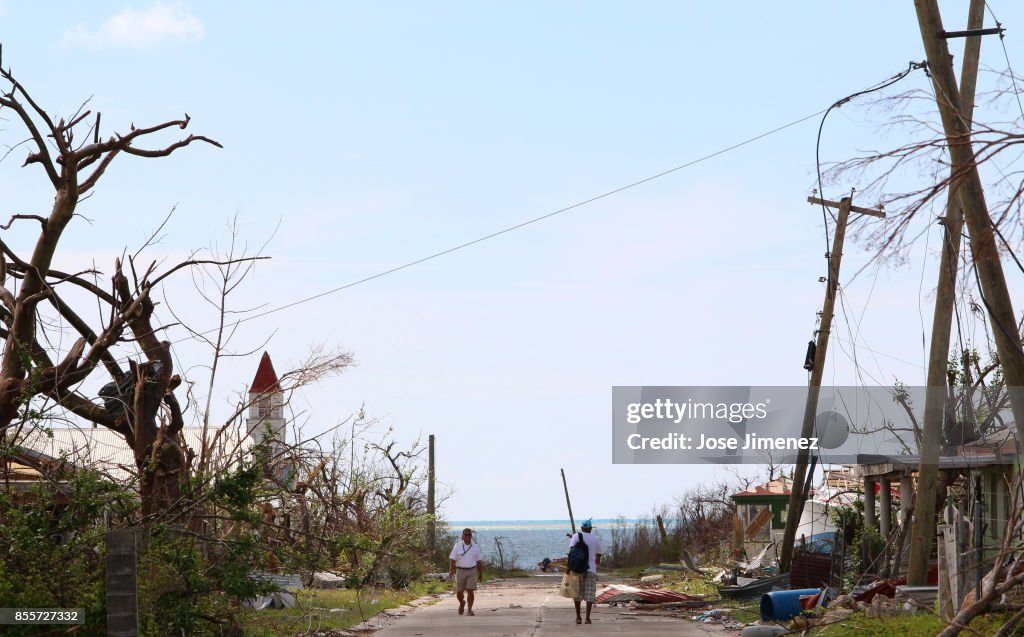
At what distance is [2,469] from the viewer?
12039mm

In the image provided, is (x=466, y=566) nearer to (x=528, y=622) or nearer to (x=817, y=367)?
(x=528, y=622)

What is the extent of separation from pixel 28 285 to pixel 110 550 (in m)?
4.66

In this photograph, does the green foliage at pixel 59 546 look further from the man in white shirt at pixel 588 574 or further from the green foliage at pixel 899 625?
the man in white shirt at pixel 588 574

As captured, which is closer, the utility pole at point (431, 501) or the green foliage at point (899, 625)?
the green foliage at point (899, 625)

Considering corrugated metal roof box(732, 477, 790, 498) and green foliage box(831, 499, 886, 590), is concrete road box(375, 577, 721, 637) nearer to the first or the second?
green foliage box(831, 499, 886, 590)

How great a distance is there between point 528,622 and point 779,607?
4.36m

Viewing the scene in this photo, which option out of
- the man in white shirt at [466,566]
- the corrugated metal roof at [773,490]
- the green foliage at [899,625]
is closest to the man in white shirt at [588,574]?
the man in white shirt at [466,566]

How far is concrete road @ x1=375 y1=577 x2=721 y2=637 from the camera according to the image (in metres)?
18.0

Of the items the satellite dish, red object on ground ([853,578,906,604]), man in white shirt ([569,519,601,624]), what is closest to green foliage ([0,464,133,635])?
man in white shirt ([569,519,601,624])

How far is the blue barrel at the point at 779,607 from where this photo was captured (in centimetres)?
1778

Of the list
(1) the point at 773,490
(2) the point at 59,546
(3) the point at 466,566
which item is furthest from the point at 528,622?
(1) the point at 773,490

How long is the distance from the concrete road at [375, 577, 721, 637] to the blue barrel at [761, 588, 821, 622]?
0.86 metres

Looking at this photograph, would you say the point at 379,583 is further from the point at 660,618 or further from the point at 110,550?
the point at 110,550

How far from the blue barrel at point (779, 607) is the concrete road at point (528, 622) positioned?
2.83 ft
